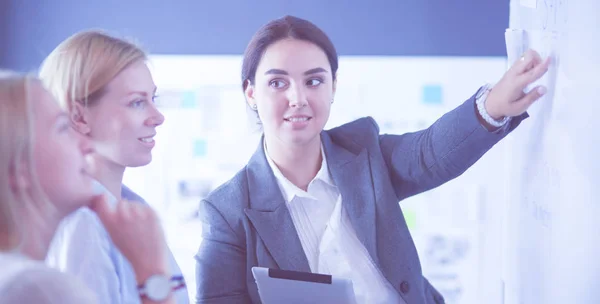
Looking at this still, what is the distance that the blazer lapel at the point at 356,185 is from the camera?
1.50m

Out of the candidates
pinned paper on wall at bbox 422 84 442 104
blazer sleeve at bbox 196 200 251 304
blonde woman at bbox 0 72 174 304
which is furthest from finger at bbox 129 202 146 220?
pinned paper on wall at bbox 422 84 442 104

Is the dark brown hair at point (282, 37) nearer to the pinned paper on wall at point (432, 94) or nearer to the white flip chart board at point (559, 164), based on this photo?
the white flip chart board at point (559, 164)

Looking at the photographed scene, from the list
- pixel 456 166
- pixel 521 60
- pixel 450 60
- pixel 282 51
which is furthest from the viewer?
pixel 450 60

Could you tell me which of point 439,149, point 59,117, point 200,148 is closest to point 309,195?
point 439,149

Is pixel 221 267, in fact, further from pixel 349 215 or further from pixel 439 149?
pixel 439 149

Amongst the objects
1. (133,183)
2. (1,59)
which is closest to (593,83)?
(133,183)

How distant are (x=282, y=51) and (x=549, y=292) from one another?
32.8 inches

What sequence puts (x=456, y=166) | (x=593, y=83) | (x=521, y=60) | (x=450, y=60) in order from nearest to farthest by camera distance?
1. (x=593, y=83)
2. (x=521, y=60)
3. (x=456, y=166)
4. (x=450, y=60)

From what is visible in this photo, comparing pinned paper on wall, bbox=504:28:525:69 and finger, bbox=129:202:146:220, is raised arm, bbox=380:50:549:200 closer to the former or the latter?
pinned paper on wall, bbox=504:28:525:69

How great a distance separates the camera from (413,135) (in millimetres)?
1547

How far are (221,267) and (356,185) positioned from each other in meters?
0.40

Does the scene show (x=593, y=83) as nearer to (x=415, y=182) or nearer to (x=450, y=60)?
(x=415, y=182)

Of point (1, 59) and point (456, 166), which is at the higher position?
point (1, 59)

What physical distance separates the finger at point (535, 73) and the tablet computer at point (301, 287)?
0.55 m
